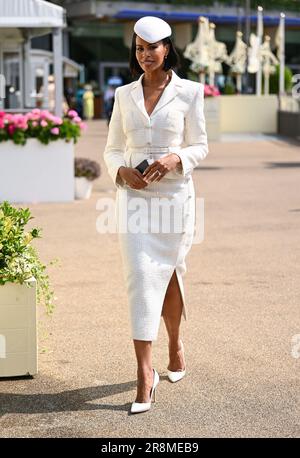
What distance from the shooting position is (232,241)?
1094 centimetres

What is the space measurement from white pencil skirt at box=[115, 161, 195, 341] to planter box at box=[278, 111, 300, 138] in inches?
1046

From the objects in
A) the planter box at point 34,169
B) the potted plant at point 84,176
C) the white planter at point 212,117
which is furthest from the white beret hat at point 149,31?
the white planter at point 212,117

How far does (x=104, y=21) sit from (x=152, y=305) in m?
56.5

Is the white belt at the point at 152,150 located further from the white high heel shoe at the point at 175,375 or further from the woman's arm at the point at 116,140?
the white high heel shoe at the point at 175,375

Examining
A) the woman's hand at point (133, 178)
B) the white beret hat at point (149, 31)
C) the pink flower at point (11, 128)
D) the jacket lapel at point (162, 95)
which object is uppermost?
the white beret hat at point (149, 31)

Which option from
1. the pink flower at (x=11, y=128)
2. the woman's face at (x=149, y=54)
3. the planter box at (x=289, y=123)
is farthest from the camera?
the planter box at (x=289, y=123)

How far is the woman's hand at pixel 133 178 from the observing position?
5.11m

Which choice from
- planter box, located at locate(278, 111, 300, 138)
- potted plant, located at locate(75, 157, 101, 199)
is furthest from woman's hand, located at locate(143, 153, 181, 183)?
planter box, located at locate(278, 111, 300, 138)

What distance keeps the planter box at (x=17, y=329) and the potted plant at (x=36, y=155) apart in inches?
346

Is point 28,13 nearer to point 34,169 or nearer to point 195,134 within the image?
point 34,169

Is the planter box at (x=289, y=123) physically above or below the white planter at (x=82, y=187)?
below

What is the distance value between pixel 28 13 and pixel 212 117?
16.6 m

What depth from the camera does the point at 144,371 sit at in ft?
17.0

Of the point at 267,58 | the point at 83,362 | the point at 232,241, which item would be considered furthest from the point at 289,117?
the point at 83,362
